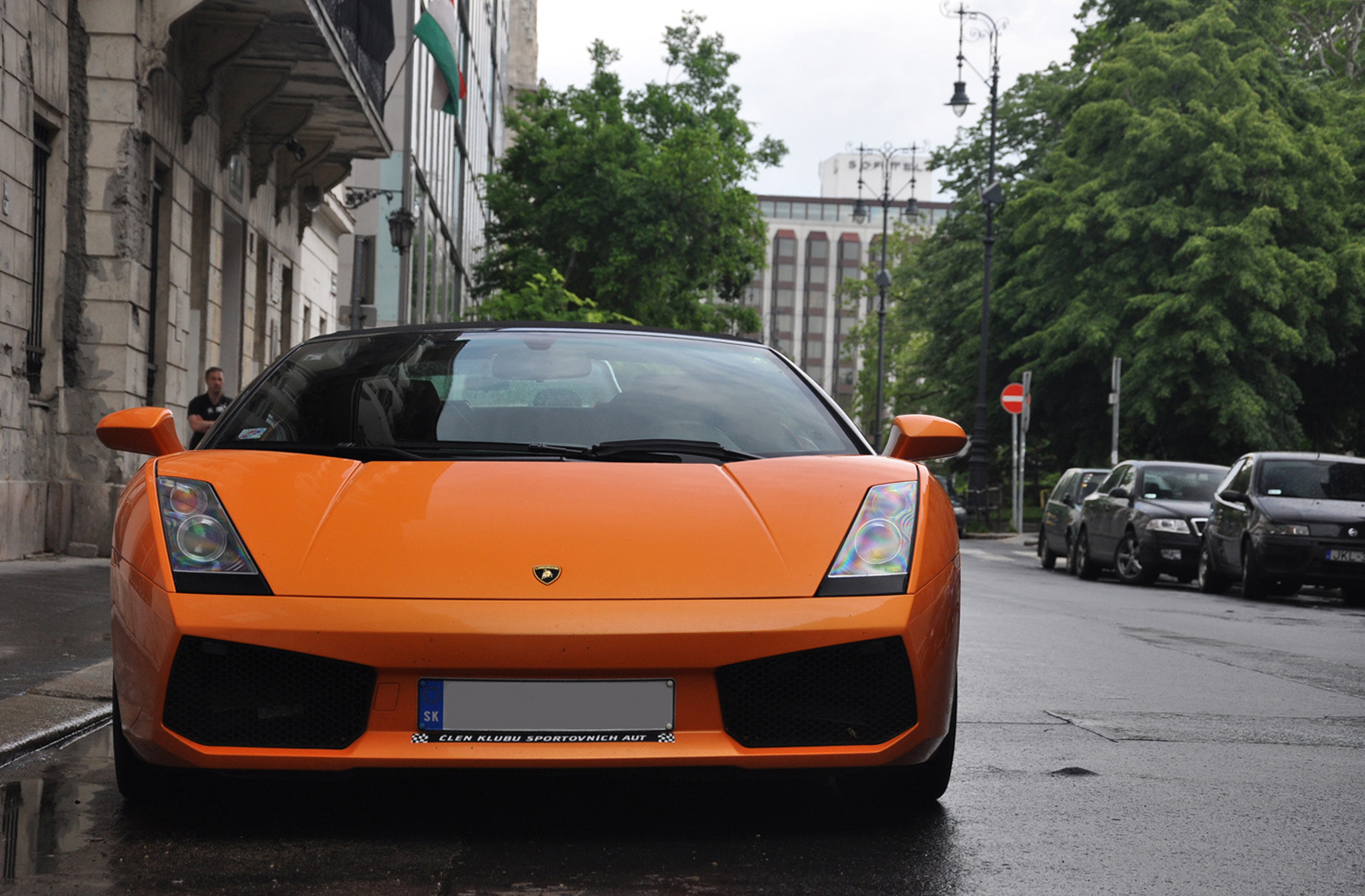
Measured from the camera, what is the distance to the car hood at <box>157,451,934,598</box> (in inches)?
148

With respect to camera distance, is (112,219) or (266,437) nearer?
(266,437)

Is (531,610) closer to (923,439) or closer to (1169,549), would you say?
(923,439)

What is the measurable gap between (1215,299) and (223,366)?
21.2 meters

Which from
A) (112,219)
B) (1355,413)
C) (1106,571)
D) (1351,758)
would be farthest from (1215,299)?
(1351,758)

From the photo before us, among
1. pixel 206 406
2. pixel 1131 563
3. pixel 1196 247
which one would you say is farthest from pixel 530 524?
pixel 1196 247

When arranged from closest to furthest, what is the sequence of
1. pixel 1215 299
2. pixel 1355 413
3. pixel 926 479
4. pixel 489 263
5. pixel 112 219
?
pixel 926 479 < pixel 112 219 < pixel 1215 299 < pixel 1355 413 < pixel 489 263

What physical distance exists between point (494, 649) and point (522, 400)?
1221mm

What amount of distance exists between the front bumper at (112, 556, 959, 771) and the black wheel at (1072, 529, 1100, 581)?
17873 mm

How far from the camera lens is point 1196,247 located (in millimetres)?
33281

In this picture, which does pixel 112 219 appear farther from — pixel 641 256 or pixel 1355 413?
pixel 1355 413

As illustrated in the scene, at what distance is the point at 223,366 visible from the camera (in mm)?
20734

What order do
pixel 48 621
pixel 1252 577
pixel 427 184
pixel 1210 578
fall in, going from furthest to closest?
pixel 427 184 < pixel 1210 578 < pixel 1252 577 < pixel 48 621

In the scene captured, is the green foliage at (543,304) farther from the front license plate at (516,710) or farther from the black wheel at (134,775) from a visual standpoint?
the front license plate at (516,710)

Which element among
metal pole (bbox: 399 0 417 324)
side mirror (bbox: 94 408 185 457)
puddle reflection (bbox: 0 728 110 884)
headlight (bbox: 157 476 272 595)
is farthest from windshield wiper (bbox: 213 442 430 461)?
metal pole (bbox: 399 0 417 324)
